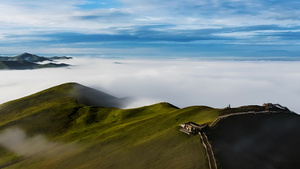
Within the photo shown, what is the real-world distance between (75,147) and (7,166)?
28619 millimetres

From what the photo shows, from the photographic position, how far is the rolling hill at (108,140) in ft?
234

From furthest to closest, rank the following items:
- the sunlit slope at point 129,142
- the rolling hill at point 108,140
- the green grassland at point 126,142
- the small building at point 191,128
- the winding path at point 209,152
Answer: the small building at point 191,128, the rolling hill at point 108,140, the green grassland at point 126,142, the sunlit slope at point 129,142, the winding path at point 209,152

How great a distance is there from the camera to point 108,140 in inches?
3787

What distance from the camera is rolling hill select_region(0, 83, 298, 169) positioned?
2805 inches

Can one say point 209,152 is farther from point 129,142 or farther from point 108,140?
point 108,140

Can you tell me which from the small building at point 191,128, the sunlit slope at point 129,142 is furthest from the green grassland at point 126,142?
the small building at point 191,128

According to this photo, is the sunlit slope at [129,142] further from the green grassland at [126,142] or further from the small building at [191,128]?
the small building at [191,128]

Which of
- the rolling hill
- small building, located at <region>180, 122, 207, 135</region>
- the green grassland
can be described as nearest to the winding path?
the rolling hill

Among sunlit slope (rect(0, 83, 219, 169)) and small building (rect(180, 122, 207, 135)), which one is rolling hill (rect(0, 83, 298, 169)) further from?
small building (rect(180, 122, 207, 135))

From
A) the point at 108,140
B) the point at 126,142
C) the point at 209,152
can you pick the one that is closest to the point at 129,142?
the point at 126,142

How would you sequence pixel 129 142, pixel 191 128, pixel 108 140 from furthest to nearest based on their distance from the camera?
pixel 108 140 → pixel 129 142 → pixel 191 128

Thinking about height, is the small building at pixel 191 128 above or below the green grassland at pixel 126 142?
above

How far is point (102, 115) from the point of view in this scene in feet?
550

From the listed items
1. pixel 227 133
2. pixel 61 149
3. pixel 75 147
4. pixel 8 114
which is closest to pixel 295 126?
pixel 227 133
